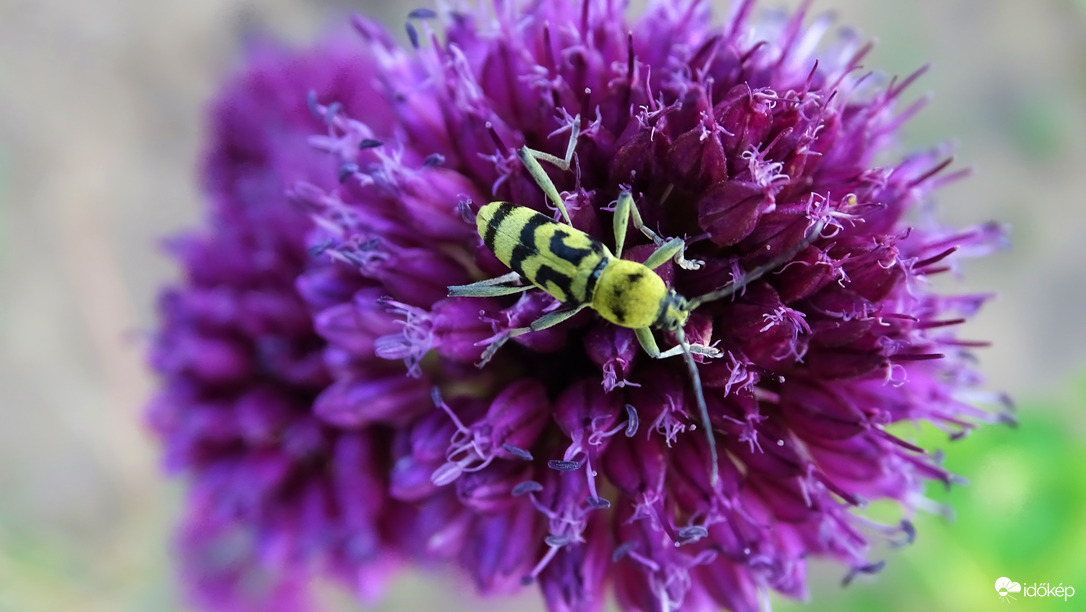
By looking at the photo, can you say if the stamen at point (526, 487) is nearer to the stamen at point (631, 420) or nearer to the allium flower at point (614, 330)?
the allium flower at point (614, 330)

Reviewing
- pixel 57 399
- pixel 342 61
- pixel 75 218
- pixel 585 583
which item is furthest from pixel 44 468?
pixel 585 583

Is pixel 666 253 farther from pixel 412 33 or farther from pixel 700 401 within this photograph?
pixel 412 33

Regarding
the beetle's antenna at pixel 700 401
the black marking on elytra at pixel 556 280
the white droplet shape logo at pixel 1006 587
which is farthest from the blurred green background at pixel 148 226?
the black marking on elytra at pixel 556 280

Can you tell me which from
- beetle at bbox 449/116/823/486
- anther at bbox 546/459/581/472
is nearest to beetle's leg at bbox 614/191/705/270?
beetle at bbox 449/116/823/486

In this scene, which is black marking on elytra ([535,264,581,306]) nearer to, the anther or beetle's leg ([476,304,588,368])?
beetle's leg ([476,304,588,368])

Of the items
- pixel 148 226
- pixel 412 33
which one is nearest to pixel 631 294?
pixel 412 33
